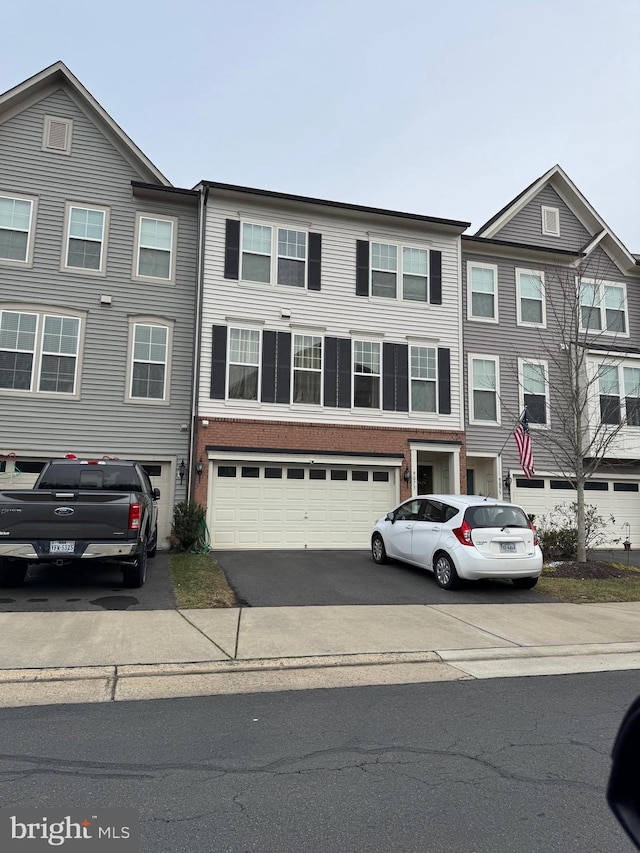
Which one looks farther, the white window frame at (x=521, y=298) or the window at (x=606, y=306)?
the window at (x=606, y=306)

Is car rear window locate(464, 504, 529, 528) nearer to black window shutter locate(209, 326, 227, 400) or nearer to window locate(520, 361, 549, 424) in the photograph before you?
black window shutter locate(209, 326, 227, 400)

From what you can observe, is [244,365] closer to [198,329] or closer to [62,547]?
[198,329]

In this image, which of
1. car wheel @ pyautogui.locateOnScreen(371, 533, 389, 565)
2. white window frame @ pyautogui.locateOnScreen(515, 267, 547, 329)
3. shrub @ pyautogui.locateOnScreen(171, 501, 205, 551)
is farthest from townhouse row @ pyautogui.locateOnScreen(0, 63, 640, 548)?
car wheel @ pyautogui.locateOnScreen(371, 533, 389, 565)

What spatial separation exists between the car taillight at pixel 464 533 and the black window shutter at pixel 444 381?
7280 millimetres

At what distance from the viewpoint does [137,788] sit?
3600 mm

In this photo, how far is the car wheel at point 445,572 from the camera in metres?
10.6

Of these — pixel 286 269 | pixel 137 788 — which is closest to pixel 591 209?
pixel 286 269

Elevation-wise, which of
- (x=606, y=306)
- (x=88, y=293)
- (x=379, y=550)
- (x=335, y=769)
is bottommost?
(x=335, y=769)

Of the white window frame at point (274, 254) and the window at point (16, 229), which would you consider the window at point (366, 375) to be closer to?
the white window frame at point (274, 254)

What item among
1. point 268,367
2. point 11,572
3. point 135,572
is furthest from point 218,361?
point 11,572

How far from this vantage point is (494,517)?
10.7 meters

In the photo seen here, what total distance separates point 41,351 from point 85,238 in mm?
3199

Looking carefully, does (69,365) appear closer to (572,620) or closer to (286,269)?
(286,269)

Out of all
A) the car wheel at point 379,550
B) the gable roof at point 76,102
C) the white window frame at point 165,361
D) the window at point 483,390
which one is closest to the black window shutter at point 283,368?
the white window frame at point 165,361
